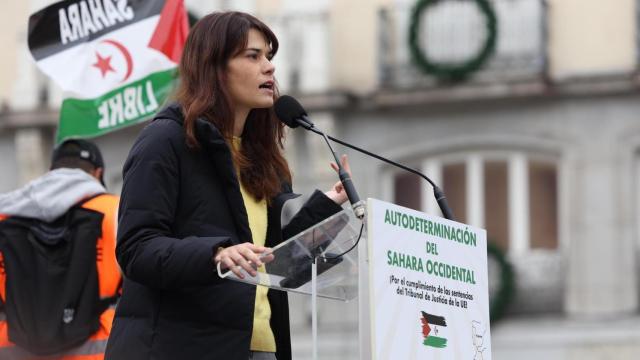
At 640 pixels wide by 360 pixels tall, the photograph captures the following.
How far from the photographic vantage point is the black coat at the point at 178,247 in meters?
4.62

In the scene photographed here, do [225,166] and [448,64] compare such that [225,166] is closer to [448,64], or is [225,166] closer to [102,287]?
[102,287]

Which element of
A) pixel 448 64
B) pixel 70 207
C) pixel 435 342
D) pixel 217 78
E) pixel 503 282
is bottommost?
pixel 435 342

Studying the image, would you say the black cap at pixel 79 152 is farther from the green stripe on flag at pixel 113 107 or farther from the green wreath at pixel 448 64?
the green wreath at pixel 448 64

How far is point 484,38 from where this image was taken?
66.3 ft

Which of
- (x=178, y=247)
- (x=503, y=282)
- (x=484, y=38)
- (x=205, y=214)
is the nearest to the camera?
(x=178, y=247)

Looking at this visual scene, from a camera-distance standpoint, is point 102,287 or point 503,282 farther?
point 503,282

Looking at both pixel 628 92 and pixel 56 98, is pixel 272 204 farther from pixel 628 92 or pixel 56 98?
pixel 56 98

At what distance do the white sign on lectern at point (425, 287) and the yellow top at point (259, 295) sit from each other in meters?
0.51

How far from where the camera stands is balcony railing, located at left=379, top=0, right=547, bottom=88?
20188 millimetres

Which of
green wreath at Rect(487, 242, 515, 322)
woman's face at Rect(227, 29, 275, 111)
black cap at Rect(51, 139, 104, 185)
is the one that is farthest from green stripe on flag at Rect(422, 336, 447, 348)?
green wreath at Rect(487, 242, 515, 322)

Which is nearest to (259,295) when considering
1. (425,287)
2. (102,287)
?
(425,287)

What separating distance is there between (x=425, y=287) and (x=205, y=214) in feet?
2.17

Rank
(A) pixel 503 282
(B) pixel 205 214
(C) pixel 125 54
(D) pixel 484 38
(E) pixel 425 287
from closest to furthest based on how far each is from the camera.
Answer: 1. (E) pixel 425 287
2. (B) pixel 205 214
3. (C) pixel 125 54
4. (A) pixel 503 282
5. (D) pixel 484 38

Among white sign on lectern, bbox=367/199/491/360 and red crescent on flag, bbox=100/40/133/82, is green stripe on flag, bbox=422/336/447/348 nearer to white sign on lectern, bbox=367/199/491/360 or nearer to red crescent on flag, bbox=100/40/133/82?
white sign on lectern, bbox=367/199/491/360
